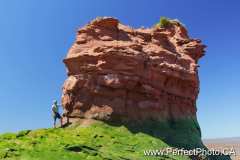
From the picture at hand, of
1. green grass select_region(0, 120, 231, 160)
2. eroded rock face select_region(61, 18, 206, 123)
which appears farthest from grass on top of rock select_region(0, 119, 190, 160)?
eroded rock face select_region(61, 18, 206, 123)

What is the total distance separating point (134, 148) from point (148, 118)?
9.90 feet

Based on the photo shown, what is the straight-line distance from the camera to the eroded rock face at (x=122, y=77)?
34.1 feet

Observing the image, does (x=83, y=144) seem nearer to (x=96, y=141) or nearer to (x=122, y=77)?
(x=96, y=141)

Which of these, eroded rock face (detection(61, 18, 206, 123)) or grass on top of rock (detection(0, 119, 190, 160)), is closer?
grass on top of rock (detection(0, 119, 190, 160))

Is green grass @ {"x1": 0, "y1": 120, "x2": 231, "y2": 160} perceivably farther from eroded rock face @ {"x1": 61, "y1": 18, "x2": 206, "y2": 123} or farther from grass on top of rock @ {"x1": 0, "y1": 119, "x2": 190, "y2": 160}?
eroded rock face @ {"x1": 61, "y1": 18, "x2": 206, "y2": 123}

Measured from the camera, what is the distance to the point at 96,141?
26.0 feet

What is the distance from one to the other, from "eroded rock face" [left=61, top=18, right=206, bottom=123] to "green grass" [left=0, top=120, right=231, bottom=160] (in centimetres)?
76

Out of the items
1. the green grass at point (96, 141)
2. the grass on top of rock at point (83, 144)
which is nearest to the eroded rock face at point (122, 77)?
the green grass at point (96, 141)

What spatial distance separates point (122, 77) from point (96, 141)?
434 cm

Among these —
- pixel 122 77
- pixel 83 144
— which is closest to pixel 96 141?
pixel 83 144

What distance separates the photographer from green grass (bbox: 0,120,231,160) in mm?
5914

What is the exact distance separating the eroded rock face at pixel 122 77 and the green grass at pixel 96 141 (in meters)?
0.76

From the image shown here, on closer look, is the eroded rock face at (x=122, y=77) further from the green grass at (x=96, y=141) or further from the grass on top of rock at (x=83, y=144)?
the grass on top of rock at (x=83, y=144)

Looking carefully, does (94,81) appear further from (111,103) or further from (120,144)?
(120,144)
